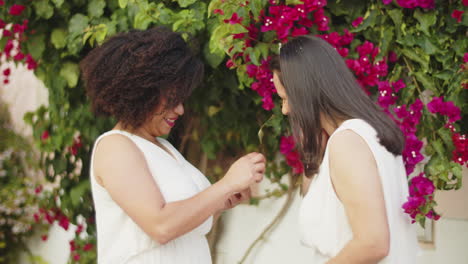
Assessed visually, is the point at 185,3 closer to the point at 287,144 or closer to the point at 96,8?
the point at 96,8

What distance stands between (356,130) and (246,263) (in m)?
2.03

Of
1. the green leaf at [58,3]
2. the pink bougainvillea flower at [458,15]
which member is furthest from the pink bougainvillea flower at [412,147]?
the green leaf at [58,3]

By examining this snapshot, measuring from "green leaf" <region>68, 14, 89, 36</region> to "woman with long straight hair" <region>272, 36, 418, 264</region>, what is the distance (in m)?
1.30

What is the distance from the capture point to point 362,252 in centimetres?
154

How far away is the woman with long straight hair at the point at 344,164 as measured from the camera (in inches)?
60.5

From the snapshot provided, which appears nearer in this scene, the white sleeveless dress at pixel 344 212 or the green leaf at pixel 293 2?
the white sleeveless dress at pixel 344 212

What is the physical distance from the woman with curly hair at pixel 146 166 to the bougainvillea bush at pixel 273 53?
432 millimetres

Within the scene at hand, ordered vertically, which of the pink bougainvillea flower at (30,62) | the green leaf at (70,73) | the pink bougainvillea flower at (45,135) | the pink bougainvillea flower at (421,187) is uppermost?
the pink bougainvillea flower at (30,62)

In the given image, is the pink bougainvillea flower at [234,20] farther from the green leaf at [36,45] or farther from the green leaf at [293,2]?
the green leaf at [36,45]

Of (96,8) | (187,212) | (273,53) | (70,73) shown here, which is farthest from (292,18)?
(70,73)

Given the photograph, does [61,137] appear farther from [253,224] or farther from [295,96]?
[295,96]

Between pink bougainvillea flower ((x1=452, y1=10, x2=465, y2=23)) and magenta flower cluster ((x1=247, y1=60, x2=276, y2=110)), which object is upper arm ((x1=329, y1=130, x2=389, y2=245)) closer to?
magenta flower cluster ((x1=247, y1=60, x2=276, y2=110))

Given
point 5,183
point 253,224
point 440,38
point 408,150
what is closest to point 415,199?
point 408,150

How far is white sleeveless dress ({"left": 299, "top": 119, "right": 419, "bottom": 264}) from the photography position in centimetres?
163
